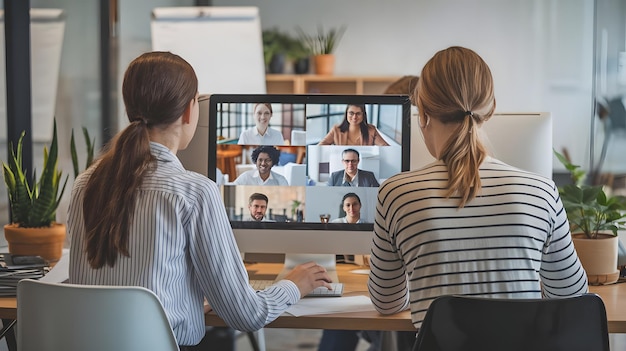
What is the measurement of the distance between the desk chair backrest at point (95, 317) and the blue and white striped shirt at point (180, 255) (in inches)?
3.5

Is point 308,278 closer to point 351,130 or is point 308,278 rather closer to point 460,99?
point 351,130

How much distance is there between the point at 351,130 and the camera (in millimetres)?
1987

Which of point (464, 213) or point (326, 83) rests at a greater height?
point (326, 83)

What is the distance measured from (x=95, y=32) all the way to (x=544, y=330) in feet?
11.3

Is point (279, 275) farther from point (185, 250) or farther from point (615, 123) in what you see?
point (615, 123)

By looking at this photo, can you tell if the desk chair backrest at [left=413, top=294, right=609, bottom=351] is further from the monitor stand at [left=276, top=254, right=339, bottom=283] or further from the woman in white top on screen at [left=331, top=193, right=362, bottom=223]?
the monitor stand at [left=276, top=254, right=339, bottom=283]

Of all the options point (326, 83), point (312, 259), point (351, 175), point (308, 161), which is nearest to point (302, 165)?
point (308, 161)

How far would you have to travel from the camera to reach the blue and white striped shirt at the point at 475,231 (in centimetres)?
149

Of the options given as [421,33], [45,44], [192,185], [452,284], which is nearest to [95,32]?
[45,44]

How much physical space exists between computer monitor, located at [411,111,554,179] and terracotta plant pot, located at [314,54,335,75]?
3.73 metres

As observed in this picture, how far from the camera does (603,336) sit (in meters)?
1.40

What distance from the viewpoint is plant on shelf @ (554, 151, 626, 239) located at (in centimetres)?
206

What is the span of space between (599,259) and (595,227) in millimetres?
88

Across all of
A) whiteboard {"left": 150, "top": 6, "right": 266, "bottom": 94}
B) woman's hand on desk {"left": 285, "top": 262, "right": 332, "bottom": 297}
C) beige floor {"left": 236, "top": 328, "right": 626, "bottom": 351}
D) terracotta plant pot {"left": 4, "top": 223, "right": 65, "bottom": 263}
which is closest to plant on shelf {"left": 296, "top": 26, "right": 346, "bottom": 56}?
whiteboard {"left": 150, "top": 6, "right": 266, "bottom": 94}
